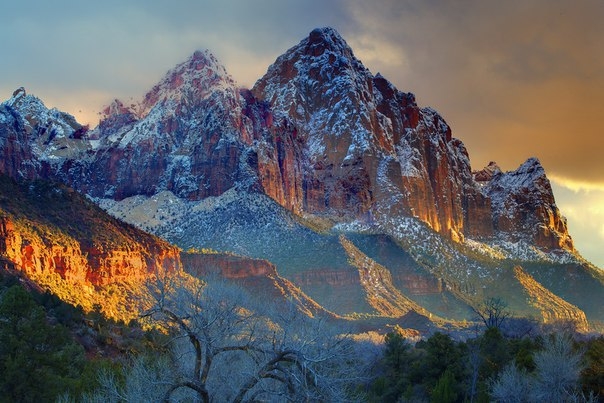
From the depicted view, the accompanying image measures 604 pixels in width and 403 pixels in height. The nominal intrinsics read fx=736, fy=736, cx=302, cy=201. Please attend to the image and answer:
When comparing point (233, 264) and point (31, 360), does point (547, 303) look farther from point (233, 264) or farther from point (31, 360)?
point (31, 360)

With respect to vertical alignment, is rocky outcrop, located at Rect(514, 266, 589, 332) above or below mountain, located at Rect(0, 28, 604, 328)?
below

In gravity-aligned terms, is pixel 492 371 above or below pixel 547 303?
below

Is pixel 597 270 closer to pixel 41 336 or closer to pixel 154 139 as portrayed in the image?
pixel 154 139

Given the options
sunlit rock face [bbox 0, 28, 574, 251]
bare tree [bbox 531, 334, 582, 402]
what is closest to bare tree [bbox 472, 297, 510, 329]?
bare tree [bbox 531, 334, 582, 402]

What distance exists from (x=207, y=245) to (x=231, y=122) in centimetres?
4698

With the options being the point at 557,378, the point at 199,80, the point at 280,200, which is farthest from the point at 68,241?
the point at 199,80

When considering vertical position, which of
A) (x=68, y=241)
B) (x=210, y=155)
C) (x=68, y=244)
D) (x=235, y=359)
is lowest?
(x=235, y=359)

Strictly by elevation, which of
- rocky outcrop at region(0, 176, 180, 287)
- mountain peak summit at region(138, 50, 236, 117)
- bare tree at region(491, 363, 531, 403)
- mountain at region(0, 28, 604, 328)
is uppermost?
mountain peak summit at region(138, 50, 236, 117)

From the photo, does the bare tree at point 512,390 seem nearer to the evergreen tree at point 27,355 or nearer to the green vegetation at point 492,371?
the green vegetation at point 492,371

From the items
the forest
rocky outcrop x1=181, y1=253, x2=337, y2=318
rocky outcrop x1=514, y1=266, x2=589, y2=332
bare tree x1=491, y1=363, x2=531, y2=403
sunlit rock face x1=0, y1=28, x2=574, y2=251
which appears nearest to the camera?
the forest

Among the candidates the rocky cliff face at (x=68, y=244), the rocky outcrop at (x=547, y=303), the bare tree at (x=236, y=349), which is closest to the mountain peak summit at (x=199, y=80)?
the rocky outcrop at (x=547, y=303)

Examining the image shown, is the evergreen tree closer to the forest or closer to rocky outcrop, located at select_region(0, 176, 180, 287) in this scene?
the forest

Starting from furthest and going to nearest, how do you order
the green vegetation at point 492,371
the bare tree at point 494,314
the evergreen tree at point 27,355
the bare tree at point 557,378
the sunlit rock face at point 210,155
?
the sunlit rock face at point 210,155 → the bare tree at point 494,314 → the green vegetation at point 492,371 → the bare tree at point 557,378 → the evergreen tree at point 27,355

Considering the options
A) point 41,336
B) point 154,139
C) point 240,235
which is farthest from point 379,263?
point 41,336
